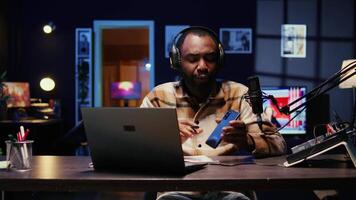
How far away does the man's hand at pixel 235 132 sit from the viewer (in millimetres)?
1382

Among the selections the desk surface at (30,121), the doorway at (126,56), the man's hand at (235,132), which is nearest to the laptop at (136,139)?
the man's hand at (235,132)

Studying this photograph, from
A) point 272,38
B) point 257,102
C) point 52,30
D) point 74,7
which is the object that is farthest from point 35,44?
point 257,102

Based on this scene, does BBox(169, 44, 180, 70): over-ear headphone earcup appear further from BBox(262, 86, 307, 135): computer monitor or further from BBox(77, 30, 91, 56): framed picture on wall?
BBox(77, 30, 91, 56): framed picture on wall

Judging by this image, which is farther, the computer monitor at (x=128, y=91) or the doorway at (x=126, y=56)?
the doorway at (x=126, y=56)

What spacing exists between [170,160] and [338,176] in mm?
428

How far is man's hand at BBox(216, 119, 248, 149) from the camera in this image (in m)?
1.38

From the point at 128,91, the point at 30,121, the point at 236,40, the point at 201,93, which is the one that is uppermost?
the point at 236,40

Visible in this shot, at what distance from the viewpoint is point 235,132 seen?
1390mm

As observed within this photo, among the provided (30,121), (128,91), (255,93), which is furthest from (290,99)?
(255,93)

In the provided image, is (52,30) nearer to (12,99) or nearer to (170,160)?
(12,99)

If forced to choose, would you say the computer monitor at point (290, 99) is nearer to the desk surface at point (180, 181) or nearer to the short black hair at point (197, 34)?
the short black hair at point (197, 34)

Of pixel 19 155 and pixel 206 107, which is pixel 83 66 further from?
pixel 19 155

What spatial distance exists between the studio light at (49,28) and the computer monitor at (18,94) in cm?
79

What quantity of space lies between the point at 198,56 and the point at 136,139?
0.63 meters
